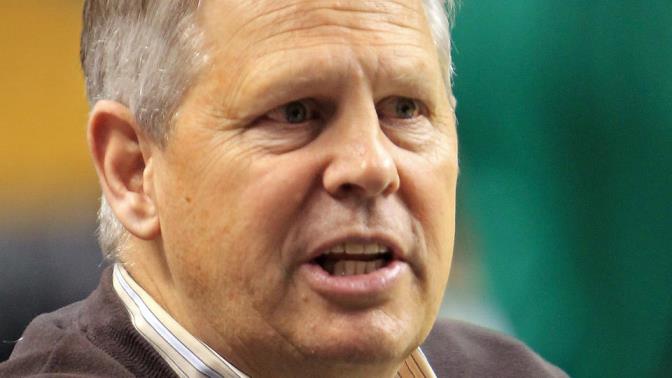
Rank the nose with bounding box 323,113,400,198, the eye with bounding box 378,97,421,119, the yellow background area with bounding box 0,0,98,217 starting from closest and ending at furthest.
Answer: the nose with bounding box 323,113,400,198 → the eye with bounding box 378,97,421,119 → the yellow background area with bounding box 0,0,98,217

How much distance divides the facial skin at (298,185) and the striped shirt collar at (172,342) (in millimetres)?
22

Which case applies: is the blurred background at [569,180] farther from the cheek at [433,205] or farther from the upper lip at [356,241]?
the upper lip at [356,241]

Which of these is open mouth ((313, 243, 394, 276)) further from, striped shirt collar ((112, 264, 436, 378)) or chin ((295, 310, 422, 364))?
striped shirt collar ((112, 264, 436, 378))

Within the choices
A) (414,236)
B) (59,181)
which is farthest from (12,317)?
(414,236)

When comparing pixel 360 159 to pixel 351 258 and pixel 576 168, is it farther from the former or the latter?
pixel 576 168

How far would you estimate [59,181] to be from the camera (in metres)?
2.18

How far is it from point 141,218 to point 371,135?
38cm

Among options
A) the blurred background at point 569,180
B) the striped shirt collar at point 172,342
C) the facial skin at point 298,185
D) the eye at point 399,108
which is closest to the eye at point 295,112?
the facial skin at point 298,185

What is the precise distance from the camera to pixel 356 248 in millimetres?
1377

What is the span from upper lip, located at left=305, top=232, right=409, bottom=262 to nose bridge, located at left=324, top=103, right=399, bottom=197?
6cm

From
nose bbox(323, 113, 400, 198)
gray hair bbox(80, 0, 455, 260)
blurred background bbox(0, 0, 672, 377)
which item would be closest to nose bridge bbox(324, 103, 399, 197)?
nose bbox(323, 113, 400, 198)

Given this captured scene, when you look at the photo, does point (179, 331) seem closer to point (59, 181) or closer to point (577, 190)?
point (59, 181)

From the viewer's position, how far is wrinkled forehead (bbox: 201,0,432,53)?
1394mm

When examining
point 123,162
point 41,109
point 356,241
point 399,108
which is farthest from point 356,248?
point 41,109
